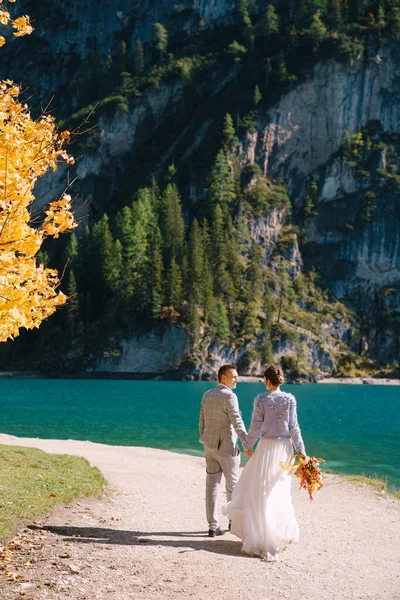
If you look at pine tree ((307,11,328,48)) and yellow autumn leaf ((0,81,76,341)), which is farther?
pine tree ((307,11,328,48))

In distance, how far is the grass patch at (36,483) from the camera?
34.9 feet

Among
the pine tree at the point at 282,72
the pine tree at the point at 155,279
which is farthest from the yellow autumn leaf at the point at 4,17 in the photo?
the pine tree at the point at 282,72

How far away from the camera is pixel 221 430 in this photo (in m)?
9.99

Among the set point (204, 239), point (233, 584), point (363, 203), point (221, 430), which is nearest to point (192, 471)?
point (221, 430)

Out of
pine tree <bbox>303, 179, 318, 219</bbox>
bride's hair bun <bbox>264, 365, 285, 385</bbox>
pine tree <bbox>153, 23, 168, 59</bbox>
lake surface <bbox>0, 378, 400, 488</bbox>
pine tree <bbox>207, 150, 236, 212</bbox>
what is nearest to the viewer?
bride's hair bun <bbox>264, 365, 285, 385</bbox>

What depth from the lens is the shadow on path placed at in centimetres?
951

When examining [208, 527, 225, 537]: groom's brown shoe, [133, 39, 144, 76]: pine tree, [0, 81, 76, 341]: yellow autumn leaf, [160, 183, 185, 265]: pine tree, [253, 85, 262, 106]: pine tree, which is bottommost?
[208, 527, 225, 537]: groom's brown shoe

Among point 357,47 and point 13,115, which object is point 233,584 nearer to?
point 13,115

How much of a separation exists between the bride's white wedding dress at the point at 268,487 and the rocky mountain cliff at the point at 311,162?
319 ft

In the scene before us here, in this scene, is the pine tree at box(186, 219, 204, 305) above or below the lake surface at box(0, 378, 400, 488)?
above

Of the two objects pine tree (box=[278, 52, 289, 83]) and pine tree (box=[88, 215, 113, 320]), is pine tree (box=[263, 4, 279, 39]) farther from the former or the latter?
pine tree (box=[88, 215, 113, 320])

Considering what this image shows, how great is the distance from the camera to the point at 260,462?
920 centimetres

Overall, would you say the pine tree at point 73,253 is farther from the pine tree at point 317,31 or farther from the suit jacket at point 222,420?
the suit jacket at point 222,420

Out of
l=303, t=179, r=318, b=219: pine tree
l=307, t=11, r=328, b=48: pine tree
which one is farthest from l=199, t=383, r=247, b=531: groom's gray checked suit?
l=307, t=11, r=328, b=48: pine tree
